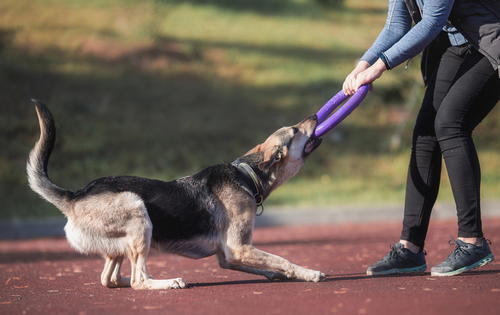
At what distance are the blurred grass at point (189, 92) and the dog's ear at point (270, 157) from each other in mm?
5674

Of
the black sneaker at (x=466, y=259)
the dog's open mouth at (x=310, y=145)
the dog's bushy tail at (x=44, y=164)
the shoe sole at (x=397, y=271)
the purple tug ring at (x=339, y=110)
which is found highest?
the purple tug ring at (x=339, y=110)

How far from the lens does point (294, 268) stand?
3.89 meters

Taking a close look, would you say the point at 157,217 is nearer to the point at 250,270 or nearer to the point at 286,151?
the point at 250,270

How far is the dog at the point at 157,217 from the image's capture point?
3.77 meters

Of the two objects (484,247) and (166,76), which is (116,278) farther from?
(166,76)

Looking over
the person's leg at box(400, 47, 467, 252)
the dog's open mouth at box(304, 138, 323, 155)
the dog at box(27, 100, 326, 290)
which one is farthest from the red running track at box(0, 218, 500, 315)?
the dog's open mouth at box(304, 138, 323, 155)

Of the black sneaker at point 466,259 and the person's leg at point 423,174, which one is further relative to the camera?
the person's leg at point 423,174

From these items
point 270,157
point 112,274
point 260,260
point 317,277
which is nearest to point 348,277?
point 317,277

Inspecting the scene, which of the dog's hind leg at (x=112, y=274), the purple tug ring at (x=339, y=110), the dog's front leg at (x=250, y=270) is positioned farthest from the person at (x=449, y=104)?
the dog's hind leg at (x=112, y=274)

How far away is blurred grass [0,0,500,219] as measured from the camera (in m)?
11.2

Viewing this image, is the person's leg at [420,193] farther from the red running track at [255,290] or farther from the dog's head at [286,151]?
the dog's head at [286,151]

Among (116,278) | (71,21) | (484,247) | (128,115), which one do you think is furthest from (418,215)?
(71,21)

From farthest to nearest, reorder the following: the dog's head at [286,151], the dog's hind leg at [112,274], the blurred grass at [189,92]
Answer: the blurred grass at [189,92] → the dog's head at [286,151] → the dog's hind leg at [112,274]

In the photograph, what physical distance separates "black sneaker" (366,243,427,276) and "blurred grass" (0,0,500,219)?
5.93 meters
